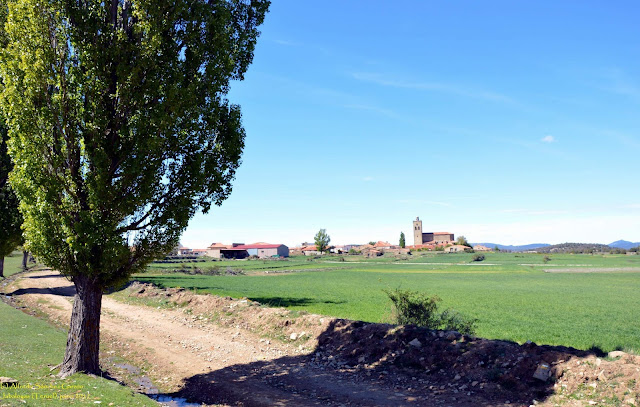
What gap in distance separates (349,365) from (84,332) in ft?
29.9

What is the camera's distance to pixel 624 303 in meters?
33.9

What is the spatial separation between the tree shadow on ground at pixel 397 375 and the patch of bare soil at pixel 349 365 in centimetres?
3

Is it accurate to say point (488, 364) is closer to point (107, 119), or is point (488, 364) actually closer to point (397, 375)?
point (397, 375)

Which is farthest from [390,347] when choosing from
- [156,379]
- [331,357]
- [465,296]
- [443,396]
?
[465,296]

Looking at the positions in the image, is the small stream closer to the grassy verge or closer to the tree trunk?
the grassy verge

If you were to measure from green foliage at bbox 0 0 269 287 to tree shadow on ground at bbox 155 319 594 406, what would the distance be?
17.8 feet

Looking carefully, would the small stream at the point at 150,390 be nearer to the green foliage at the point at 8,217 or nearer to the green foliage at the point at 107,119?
the green foliage at the point at 107,119

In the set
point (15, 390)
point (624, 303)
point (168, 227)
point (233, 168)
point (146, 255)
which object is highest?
point (233, 168)

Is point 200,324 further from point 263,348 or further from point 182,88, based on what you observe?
point 182,88

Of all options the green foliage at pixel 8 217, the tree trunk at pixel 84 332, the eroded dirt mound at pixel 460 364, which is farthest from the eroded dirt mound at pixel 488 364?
the green foliage at pixel 8 217

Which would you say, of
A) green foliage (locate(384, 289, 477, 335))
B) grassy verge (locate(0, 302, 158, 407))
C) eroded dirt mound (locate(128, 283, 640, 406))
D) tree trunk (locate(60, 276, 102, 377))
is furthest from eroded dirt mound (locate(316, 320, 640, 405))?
tree trunk (locate(60, 276, 102, 377))

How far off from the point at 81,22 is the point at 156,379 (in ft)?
39.2

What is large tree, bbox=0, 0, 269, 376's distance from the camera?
1162 cm

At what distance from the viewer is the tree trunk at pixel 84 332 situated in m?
12.8
